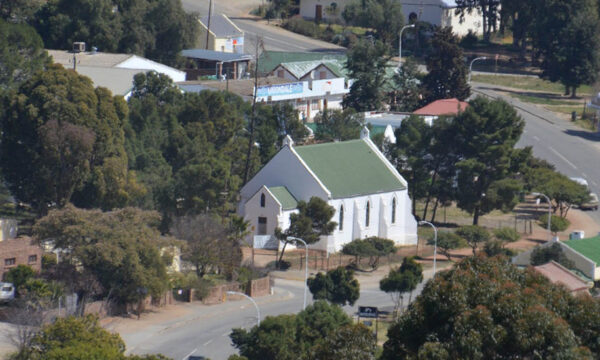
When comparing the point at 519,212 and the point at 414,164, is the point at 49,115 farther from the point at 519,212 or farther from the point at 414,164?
the point at 519,212

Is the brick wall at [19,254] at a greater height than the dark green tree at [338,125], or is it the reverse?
the dark green tree at [338,125]

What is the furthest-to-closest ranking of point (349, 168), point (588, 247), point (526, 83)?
point (526, 83)
point (349, 168)
point (588, 247)

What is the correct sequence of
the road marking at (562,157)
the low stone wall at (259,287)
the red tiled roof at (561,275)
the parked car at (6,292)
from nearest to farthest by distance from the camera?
the parked car at (6,292), the red tiled roof at (561,275), the low stone wall at (259,287), the road marking at (562,157)

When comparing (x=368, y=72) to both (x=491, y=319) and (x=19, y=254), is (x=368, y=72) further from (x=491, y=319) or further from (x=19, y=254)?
(x=491, y=319)

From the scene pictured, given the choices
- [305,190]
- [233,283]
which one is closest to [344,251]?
[305,190]

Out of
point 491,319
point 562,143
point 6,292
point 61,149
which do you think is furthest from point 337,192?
point 491,319

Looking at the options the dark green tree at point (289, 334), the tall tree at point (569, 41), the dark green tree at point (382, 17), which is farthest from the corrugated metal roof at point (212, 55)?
the dark green tree at point (289, 334)

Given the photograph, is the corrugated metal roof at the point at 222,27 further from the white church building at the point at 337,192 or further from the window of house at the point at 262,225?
the window of house at the point at 262,225
